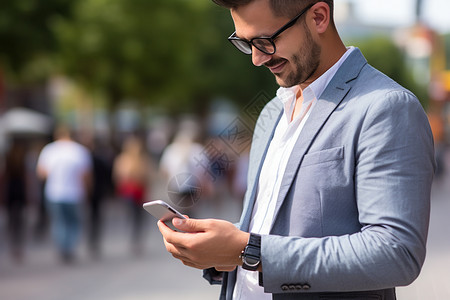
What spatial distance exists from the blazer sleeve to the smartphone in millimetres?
252

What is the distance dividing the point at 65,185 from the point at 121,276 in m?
1.80

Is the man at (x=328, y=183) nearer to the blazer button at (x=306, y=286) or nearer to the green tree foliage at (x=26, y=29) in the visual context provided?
the blazer button at (x=306, y=286)

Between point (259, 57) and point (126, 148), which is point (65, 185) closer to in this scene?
point (126, 148)

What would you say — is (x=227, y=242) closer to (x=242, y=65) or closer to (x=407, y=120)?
(x=407, y=120)

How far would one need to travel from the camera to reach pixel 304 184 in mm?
1681

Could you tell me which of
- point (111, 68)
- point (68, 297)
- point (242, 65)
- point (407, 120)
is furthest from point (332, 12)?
point (242, 65)

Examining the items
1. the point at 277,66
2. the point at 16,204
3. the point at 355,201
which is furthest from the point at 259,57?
the point at 16,204

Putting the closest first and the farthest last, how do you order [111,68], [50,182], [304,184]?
[304,184], [50,182], [111,68]

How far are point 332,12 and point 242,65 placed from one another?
37481mm

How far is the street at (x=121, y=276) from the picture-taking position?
732cm

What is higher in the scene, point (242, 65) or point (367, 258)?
point (367, 258)

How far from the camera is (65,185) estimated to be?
9648 mm

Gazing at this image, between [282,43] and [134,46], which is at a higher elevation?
[282,43]

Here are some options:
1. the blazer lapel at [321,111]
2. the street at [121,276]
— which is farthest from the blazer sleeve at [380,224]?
the street at [121,276]
